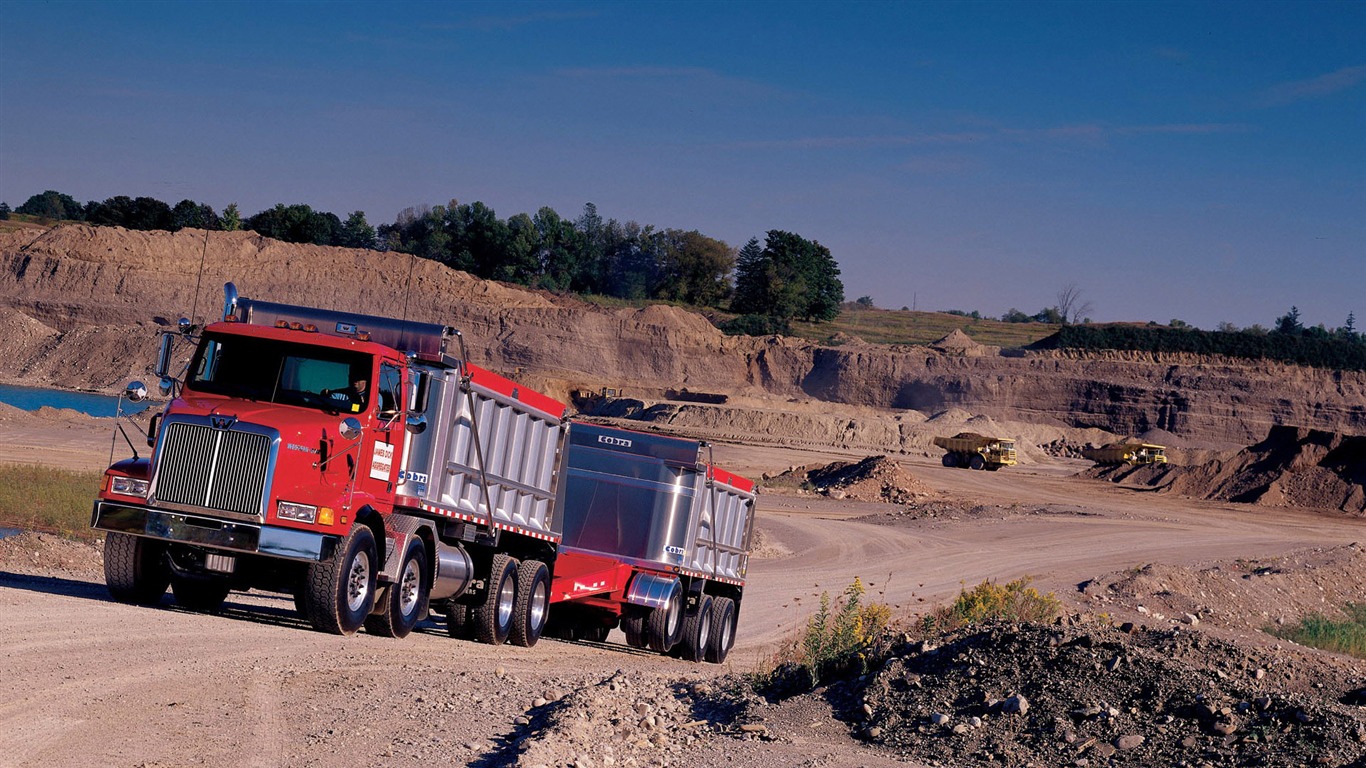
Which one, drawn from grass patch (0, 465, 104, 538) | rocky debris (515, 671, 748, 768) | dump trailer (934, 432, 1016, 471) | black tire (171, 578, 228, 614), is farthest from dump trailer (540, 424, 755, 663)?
dump trailer (934, 432, 1016, 471)

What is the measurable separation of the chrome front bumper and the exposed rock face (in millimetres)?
84546

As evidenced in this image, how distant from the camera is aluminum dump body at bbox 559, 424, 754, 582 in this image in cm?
1839

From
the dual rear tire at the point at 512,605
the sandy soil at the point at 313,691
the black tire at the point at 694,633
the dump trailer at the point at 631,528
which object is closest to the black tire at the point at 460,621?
the dual rear tire at the point at 512,605

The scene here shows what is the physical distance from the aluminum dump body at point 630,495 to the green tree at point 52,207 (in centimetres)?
17134

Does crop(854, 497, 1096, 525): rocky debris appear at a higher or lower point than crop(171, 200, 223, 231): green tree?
lower

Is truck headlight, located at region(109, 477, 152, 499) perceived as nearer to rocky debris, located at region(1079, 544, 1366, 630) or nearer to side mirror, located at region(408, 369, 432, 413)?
side mirror, located at region(408, 369, 432, 413)

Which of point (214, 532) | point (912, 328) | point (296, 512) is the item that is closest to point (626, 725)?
point (296, 512)

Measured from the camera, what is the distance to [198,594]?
52.2 feet

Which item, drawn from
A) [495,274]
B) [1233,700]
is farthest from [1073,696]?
[495,274]

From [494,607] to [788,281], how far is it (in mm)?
133817

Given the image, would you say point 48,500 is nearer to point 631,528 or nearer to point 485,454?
point 631,528

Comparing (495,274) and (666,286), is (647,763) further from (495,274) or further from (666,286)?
(666,286)

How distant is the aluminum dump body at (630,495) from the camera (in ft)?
60.3

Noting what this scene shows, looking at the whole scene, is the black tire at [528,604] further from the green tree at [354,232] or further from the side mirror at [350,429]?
the green tree at [354,232]
